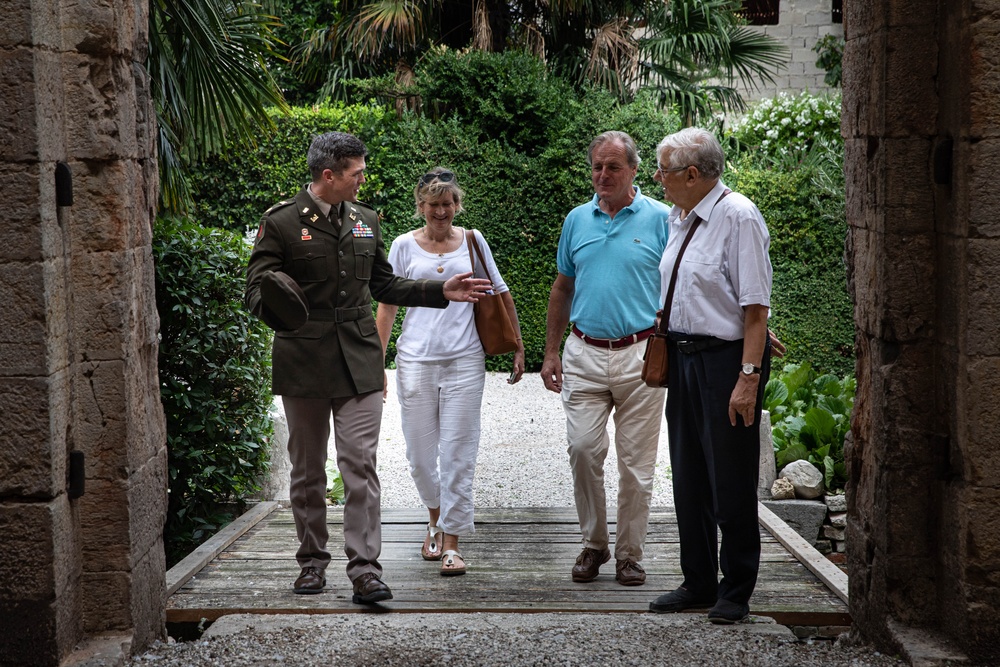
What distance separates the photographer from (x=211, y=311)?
252 inches

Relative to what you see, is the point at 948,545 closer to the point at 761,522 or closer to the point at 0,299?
the point at 761,522

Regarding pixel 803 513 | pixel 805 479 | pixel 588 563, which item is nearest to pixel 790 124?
pixel 805 479

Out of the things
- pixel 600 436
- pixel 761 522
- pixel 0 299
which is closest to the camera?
pixel 0 299

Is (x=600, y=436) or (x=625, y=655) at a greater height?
(x=600, y=436)

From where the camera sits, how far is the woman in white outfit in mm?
5355

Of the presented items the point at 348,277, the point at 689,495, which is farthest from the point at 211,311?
the point at 689,495

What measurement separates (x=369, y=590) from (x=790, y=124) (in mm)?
10979

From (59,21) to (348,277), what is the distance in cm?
164

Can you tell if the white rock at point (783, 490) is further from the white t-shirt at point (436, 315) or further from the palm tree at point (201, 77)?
the palm tree at point (201, 77)

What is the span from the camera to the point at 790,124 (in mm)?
14102

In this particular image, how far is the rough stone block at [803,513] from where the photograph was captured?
7.43 metres

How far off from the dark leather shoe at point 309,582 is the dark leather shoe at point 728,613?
1.79 metres

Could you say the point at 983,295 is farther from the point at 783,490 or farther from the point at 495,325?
the point at 783,490

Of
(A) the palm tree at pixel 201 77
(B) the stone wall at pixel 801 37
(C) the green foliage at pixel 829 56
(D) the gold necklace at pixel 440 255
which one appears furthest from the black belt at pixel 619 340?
(B) the stone wall at pixel 801 37
